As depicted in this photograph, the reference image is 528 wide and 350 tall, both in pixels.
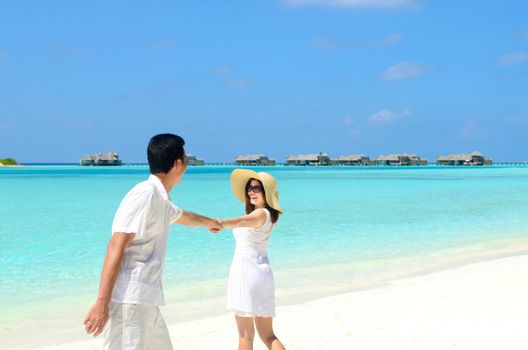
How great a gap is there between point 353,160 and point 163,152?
169 metres

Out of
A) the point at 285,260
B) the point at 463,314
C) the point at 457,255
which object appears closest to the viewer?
the point at 463,314

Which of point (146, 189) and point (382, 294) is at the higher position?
point (146, 189)

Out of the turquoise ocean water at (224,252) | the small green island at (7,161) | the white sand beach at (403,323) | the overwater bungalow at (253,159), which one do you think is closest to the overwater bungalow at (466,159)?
the overwater bungalow at (253,159)

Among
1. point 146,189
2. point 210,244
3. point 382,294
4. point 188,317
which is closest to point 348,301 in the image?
point 382,294

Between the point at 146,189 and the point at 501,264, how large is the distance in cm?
941

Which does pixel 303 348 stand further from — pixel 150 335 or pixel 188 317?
pixel 150 335

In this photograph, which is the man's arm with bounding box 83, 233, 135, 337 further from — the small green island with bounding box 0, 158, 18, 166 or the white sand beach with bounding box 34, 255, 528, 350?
the small green island with bounding box 0, 158, 18, 166

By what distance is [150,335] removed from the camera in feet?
8.48

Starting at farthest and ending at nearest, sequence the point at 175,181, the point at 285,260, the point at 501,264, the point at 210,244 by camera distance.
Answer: the point at 210,244, the point at 285,260, the point at 501,264, the point at 175,181

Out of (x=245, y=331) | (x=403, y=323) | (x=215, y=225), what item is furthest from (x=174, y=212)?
(x=403, y=323)

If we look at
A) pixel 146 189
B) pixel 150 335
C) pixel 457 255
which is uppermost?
pixel 146 189

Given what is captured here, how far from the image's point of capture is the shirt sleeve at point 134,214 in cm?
240

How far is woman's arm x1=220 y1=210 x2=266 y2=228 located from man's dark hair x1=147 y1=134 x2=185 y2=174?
3.15ft

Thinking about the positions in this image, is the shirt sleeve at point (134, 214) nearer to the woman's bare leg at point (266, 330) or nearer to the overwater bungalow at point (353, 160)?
the woman's bare leg at point (266, 330)
